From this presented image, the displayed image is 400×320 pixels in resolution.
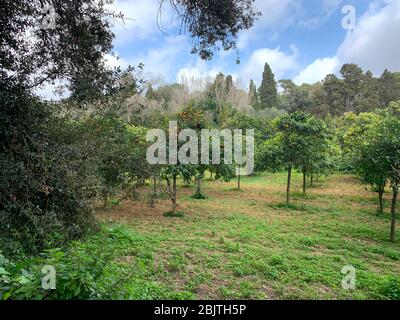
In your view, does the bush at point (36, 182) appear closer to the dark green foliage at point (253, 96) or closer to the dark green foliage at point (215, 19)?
the dark green foliage at point (215, 19)

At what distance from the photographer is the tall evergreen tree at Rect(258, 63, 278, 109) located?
138ft

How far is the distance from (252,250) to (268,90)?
1497 inches

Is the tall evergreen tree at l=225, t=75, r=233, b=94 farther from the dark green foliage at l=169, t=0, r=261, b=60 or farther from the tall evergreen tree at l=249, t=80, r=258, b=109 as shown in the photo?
the dark green foliage at l=169, t=0, r=261, b=60

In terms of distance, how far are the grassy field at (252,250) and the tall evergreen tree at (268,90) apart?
29.9 meters

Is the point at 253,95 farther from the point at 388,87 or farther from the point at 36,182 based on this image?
the point at 36,182

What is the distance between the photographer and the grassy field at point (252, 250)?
5000mm

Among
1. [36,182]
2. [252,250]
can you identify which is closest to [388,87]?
[252,250]

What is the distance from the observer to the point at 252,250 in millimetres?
7020

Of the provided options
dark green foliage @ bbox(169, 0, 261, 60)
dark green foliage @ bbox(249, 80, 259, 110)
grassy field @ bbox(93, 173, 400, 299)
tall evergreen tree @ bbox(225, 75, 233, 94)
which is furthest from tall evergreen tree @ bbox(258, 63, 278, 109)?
dark green foliage @ bbox(169, 0, 261, 60)

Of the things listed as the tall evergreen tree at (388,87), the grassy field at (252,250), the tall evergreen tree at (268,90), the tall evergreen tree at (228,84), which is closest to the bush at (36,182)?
the grassy field at (252,250)

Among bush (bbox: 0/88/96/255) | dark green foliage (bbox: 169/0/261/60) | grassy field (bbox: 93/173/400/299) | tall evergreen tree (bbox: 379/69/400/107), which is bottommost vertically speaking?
grassy field (bbox: 93/173/400/299)

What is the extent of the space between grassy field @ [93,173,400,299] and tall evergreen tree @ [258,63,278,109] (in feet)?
98.1
